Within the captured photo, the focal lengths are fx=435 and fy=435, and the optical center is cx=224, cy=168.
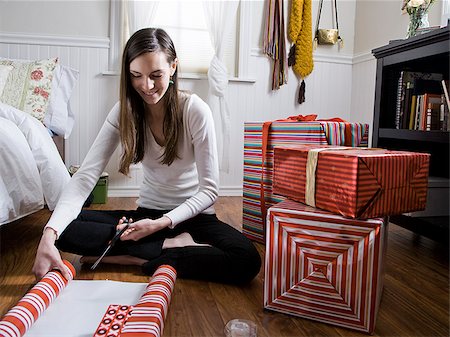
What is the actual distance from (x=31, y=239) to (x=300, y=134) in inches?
44.6

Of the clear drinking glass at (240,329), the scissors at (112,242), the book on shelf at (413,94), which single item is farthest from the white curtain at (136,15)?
the clear drinking glass at (240,329)

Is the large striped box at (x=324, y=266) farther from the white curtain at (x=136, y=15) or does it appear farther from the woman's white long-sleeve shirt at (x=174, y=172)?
the white curtain at (x=136, y=15)

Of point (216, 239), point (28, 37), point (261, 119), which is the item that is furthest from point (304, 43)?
point (216, 239)

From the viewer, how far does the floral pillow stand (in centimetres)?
222

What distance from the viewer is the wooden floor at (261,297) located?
103 cm

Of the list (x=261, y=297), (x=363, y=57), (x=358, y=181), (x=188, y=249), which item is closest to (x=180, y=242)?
(x=188, y=249)

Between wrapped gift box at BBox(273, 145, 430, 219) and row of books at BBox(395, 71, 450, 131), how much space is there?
771 millimetres

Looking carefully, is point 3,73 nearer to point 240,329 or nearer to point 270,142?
point 270,142

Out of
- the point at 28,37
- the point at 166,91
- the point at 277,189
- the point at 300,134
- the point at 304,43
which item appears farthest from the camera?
the point at 304,43

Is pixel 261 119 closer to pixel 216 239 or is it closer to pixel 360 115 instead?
pixel 360 115

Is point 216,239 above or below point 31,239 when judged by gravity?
above

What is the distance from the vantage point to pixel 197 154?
4.77 feet

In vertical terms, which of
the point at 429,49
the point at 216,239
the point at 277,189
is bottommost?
the point at 216,239

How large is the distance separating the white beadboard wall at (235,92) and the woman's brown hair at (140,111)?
4.43ft
